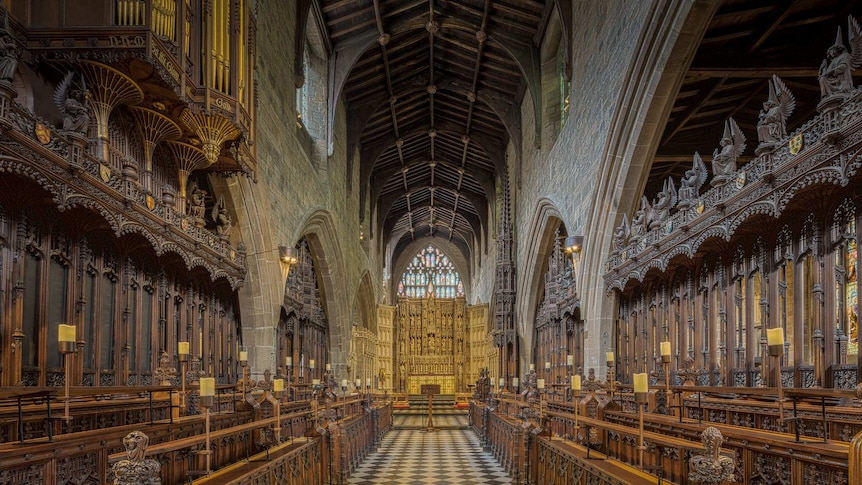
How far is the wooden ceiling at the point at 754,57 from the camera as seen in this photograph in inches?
414

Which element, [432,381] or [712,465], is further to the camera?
[432,381]

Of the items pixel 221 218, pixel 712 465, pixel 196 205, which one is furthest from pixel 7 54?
pixel 221 218

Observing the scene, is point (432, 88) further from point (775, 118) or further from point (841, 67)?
point (841, 67)

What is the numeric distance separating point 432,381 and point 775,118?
29.1 meters

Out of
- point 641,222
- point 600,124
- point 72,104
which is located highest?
point 600,124

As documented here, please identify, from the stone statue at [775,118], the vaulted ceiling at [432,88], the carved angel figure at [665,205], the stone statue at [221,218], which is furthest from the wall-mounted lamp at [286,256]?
the stone statue at [775,118]

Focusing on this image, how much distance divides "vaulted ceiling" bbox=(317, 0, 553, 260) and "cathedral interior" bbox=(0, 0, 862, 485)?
0.49 ft

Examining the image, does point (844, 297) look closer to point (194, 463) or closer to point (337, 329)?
point (194, 463)

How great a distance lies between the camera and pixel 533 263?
20969 mm

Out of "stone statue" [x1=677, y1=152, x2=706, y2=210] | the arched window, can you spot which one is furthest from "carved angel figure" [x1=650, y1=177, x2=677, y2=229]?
the arched window

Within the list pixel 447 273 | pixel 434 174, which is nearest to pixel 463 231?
pixel 447 273

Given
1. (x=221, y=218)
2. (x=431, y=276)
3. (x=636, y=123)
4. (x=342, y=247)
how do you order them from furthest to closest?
(x=431, y=276), (x=342, y=247), (x=221, y=218), (x=636, y=123)

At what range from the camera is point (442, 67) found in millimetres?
22594

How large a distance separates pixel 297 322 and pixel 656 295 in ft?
28.1
